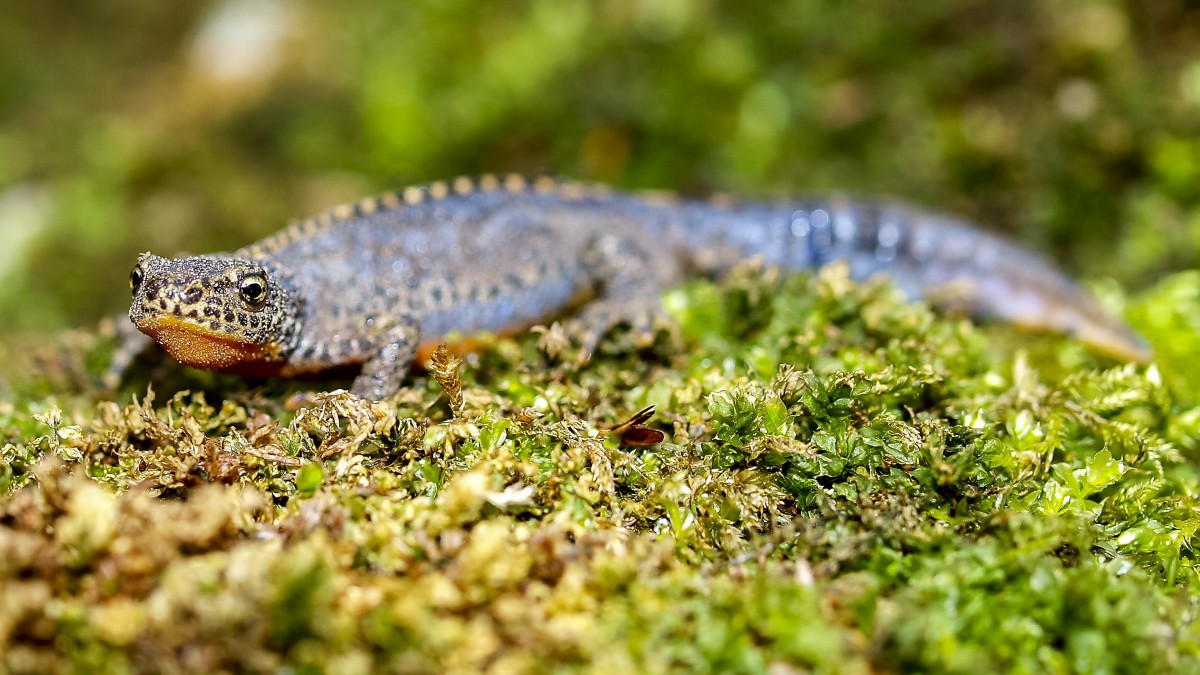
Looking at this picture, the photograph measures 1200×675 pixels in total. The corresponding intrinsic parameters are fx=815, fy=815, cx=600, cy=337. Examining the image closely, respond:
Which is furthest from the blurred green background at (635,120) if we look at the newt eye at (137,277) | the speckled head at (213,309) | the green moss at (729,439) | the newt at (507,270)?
the newt eye at (137,277)

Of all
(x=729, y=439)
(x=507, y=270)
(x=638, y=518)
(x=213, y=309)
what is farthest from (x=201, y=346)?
(x=729, y=439)

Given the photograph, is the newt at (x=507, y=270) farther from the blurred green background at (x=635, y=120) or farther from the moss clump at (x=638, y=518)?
the blurred green background at (x=635, y=120)

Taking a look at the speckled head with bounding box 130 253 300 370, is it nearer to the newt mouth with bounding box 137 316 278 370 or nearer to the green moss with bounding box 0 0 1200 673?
the newt mouth with bounding box 137 316 278 370

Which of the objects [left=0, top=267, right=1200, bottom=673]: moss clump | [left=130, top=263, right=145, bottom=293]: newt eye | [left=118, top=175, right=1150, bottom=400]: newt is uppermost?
[left=130, top=263, right=145, bottom=293]: newt eye

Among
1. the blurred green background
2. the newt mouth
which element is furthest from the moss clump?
the blurred green background

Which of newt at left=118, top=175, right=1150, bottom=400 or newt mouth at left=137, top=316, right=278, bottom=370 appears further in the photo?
newt at left=118, top=175, right=1150, bottom=400

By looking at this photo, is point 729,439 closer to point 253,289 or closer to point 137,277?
point 253,289

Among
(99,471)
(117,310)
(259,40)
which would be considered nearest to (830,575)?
(99,471)

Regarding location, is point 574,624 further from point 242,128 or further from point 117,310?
point 242,128
